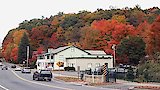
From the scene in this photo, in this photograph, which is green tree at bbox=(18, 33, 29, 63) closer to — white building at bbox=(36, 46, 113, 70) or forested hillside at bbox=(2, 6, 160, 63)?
forested hillside at bbox=(2, 6, 160, 63)

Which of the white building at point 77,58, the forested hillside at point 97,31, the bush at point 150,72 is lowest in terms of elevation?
the bush at point 150,72

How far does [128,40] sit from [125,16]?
41245 mm

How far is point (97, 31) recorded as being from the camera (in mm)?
100625

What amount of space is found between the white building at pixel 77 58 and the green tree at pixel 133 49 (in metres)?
6.31

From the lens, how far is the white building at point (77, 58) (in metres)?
93.5

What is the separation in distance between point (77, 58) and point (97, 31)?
1146 cm

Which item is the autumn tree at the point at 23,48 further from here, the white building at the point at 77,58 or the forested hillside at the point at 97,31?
the white building at the point at 77,58

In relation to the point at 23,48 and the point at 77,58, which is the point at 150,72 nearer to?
the point at 77,58

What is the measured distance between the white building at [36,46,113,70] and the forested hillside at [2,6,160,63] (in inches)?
162

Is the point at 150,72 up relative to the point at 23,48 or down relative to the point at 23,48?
down

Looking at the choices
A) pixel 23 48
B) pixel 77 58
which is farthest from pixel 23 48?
pixel 77 58

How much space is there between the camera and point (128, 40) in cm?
8831

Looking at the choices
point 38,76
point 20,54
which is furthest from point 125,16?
point 38,76

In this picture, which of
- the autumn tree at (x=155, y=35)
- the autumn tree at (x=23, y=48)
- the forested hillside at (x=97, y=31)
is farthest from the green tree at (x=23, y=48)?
the autumn tree at (x=155, y=35)
